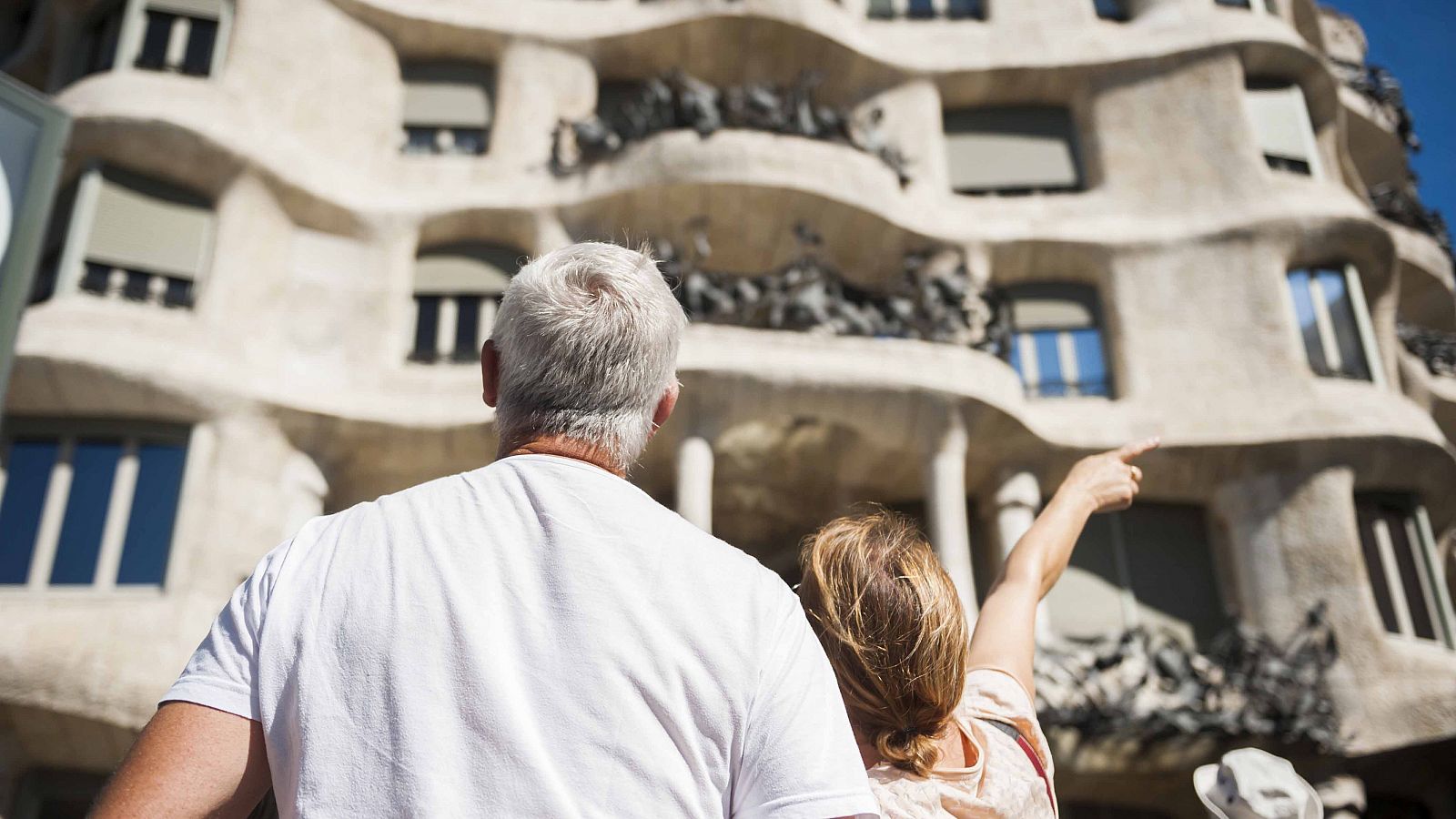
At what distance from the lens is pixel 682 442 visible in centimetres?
1159

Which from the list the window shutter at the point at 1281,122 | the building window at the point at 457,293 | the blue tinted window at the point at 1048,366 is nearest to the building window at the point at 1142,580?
the blue tinted window at the point at 1048,366

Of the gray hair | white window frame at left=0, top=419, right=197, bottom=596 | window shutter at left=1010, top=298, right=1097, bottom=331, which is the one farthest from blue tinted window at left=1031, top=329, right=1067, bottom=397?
the gray hair

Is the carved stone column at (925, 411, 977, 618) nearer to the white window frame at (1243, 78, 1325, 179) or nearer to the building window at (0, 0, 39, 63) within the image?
the white window frame at (1243, 78, 1325, 179)

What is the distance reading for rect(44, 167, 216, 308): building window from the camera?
11922 mm

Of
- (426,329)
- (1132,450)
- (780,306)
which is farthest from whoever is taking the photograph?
(426,329)

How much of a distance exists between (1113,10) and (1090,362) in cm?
531

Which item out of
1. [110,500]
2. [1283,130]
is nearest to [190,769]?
[110,500]

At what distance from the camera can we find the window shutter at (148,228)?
39.9 feet

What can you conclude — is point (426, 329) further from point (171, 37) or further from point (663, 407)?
point (663, 407)

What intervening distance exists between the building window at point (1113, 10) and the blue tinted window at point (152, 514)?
41.9 feet

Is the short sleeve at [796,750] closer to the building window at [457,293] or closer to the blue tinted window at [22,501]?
the blue tinted window at [22,501]

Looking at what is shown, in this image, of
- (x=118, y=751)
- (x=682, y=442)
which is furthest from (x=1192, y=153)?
(x=118, y=751)

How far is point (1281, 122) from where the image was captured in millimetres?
→ 15258

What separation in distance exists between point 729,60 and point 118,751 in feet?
34.1
